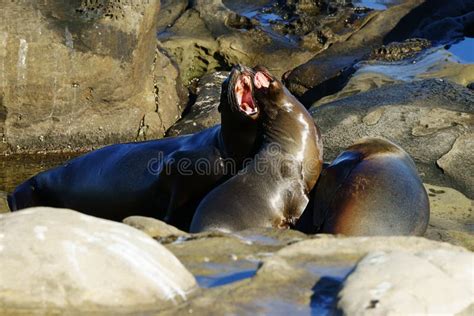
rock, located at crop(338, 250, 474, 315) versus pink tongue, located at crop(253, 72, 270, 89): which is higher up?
rock, located at crop(338, 250, 474, 315)

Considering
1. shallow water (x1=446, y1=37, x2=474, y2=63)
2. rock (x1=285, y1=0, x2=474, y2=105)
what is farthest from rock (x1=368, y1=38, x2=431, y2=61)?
shallow water (x1=446, y1=37, x2=474, y2=63)

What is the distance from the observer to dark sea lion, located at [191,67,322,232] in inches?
261

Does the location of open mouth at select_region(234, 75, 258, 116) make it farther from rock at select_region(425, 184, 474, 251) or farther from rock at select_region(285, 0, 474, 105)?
rock at select_region(285, 0, 474, 105)

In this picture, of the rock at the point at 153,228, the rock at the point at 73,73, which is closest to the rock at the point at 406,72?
the rock at the point at 73,73

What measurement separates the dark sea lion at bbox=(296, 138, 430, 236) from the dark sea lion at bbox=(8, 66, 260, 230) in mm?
708

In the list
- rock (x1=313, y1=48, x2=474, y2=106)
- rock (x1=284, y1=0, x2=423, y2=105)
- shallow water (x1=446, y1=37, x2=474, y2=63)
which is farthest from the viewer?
rock (x1=284, y1=0, x2=423, y2=105)

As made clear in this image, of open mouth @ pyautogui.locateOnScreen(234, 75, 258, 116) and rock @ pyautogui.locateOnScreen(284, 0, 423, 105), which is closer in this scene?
open mouth @ pyautogui.locateOnScreen(234, 75, 258, 116)

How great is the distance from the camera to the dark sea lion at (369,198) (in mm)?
6277

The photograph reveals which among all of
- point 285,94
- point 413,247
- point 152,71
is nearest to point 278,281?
point 413,247

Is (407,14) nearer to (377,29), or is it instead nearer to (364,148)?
(377,29)

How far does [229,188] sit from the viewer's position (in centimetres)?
683

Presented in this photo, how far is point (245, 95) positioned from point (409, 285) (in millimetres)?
3904

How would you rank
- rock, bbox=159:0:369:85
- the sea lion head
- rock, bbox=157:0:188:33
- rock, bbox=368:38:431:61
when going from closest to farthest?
the sea lion head
rock, bbox=368:38:431:61
rock, bbox=159:0:369:85
rock, bbox=157:0:188:33

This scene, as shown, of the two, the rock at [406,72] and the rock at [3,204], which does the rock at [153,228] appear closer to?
the rock at [3,204]
